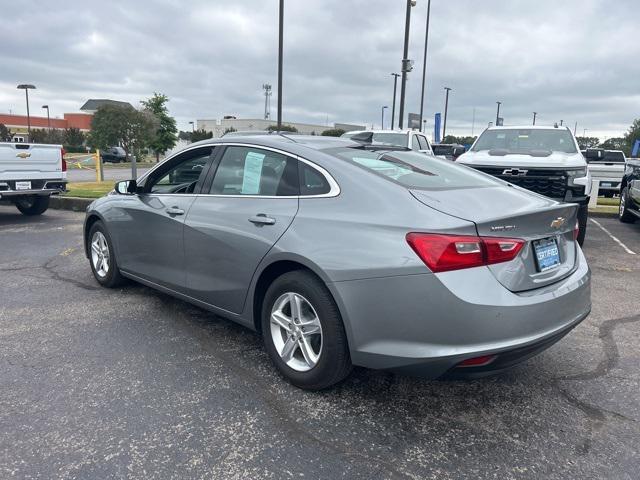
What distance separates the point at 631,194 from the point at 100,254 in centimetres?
944

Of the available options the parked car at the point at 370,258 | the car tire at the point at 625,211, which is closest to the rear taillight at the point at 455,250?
the parked car at the point at 370,258

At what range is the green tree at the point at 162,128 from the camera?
120 ft

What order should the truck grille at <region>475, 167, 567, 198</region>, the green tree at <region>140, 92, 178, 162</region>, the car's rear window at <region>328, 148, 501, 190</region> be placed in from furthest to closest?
the green tree at <region>140, 92, 178, 162</region> < the truck grille at <region>475, 167, 567, 198</region> < the car's rear window at <region>328, 148, 501, 190</region>

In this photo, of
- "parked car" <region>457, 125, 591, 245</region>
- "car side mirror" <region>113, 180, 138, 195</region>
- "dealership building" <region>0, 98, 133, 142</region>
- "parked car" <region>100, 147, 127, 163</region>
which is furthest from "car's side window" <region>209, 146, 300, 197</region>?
"dealership building" <region>0, 98, 133, 142</region>

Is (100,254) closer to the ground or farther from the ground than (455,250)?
closer to the ground

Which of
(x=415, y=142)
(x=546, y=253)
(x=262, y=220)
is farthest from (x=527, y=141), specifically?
(x=262, y=220)

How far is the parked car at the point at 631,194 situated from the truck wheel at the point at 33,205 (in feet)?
37.7

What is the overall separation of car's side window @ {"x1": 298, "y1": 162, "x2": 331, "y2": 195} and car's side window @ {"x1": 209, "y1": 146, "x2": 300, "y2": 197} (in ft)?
0.14

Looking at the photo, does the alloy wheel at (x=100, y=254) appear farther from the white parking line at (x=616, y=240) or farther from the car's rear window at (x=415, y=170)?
the white parking line at (x=616, y=240)

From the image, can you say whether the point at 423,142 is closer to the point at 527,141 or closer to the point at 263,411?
the point at 527,141

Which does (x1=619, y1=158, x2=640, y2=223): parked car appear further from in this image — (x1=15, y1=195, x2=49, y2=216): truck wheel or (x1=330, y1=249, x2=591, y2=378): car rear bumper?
(x1=15, y1=195, x2=49, y2=216): truck wheel

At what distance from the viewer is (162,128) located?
3853cm

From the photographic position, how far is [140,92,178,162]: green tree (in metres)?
36.6

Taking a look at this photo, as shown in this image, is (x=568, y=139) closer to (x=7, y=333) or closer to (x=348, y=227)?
(x=348, y=227)
